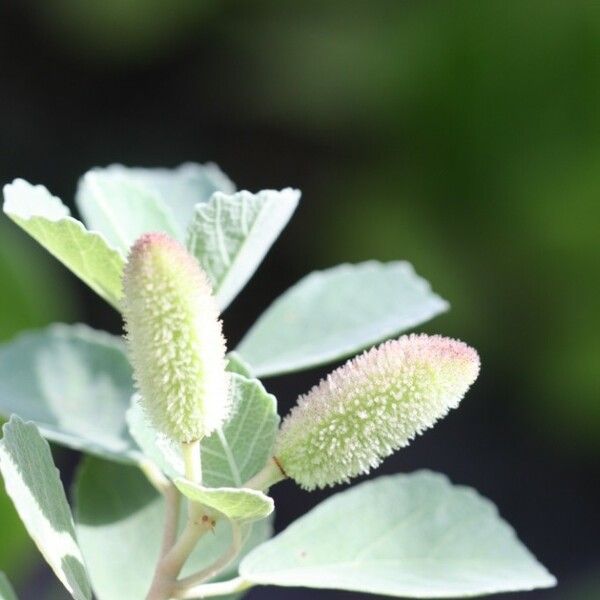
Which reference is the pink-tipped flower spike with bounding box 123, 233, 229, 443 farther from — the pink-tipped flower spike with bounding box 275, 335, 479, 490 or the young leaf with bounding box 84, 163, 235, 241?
the young leaf with bounding box 84, 163, 235, 241

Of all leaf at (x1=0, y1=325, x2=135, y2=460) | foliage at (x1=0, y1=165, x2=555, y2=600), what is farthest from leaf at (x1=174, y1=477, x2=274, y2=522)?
leaf at (x1=0, y1=325, x2=135, y2=460)

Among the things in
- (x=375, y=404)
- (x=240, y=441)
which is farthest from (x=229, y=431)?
(x=375, y=404)

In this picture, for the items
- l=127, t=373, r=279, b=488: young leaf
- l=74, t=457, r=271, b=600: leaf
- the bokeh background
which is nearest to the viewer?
l=127, t=373, r=279, b=488: young leaf

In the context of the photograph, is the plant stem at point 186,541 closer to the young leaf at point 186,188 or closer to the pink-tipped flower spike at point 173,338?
the pink-tipped flower spike at point 173,338

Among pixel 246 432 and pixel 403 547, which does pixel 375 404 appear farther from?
pixel 403 547

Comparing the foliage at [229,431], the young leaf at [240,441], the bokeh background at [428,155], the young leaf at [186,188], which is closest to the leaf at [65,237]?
the foliage at [229,431]
